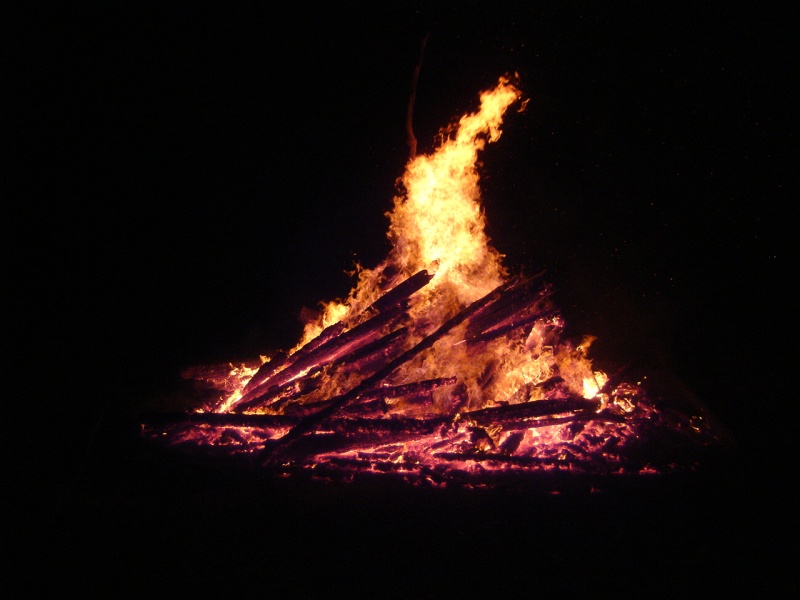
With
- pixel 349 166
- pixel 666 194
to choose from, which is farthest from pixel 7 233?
pixel 666 194

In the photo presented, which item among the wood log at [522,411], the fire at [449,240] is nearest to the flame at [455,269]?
the fire at [449,240]

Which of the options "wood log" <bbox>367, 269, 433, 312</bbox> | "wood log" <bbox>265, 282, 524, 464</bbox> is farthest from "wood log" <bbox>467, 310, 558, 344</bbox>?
"wood log" <bbox>367, 269, 433, 312</bbox>

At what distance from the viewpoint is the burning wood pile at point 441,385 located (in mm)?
2664

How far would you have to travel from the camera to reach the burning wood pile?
8.74 feet

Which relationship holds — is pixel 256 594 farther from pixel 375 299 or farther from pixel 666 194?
pixel 666 194

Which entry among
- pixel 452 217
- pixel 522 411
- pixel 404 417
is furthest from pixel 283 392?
pixel 452 217

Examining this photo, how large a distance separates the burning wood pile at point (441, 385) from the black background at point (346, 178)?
0.89 feet

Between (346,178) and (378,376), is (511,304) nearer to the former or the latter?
(378,376)

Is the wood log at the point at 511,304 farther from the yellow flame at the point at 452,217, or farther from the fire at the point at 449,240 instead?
the yellow flame at the point at 452,217

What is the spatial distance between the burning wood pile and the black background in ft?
0.89

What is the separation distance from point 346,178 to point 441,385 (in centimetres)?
245

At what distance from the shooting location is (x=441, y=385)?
3.28m

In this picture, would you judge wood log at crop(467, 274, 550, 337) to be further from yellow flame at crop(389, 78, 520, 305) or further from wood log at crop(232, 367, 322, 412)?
wood log at crop(232, 367, 322, 412)

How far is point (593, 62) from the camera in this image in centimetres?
353
